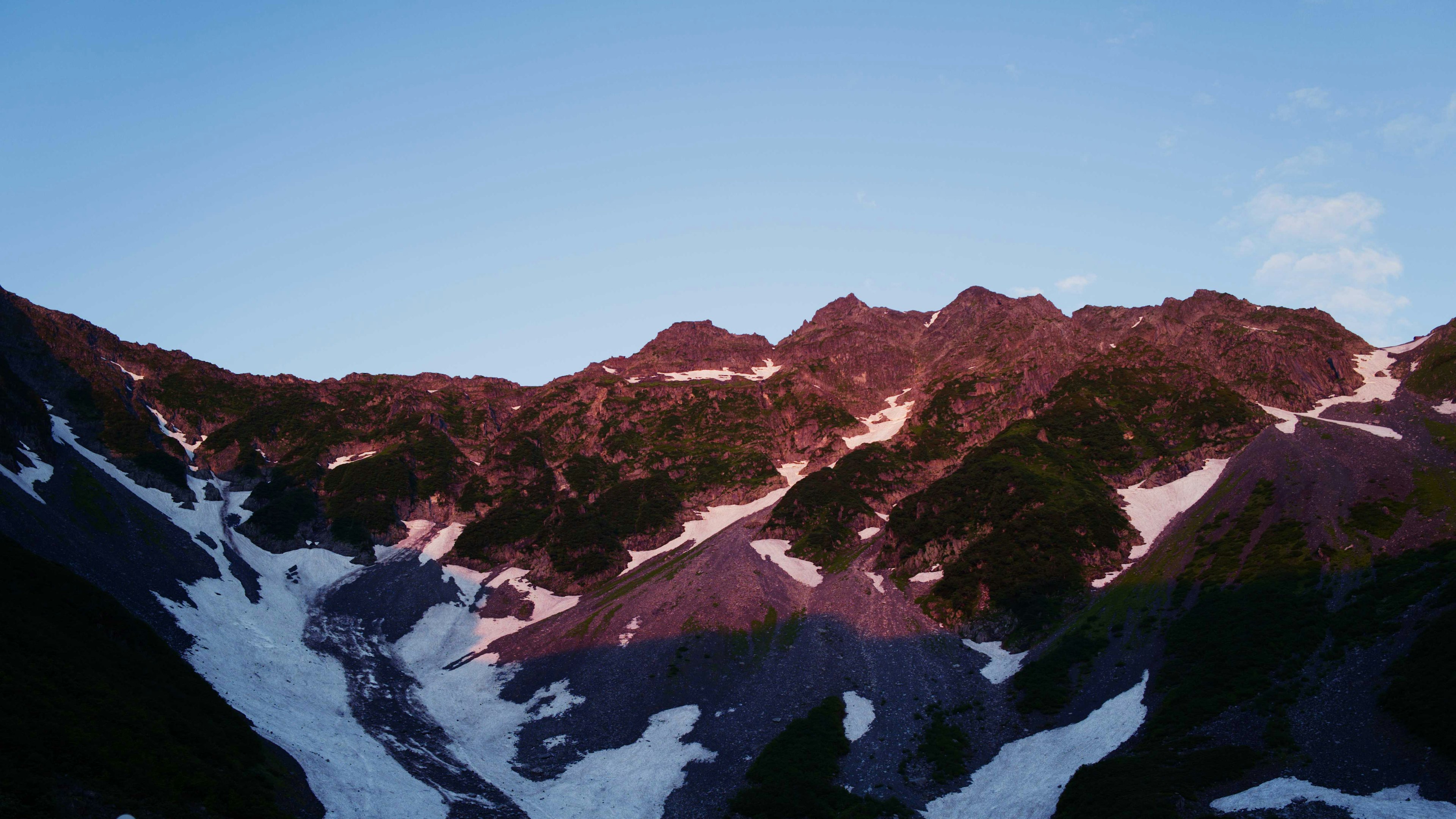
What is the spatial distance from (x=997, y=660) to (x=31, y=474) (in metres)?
133

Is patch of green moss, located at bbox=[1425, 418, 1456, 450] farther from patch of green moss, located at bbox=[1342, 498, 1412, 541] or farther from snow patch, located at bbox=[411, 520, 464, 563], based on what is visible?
snow patch, located at bbox=[411, 520, 464, 563]

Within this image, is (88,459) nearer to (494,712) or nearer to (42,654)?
(494,712)

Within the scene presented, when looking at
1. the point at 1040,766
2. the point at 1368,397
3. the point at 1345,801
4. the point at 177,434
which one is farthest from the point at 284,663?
the point at 1368,397

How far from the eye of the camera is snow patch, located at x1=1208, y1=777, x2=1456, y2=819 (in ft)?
133

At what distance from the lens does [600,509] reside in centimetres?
17538

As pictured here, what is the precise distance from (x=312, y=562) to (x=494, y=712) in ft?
219

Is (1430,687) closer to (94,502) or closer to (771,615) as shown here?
(771,615)

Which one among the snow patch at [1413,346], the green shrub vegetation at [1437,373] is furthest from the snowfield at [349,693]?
the snow patch at [1413,346]

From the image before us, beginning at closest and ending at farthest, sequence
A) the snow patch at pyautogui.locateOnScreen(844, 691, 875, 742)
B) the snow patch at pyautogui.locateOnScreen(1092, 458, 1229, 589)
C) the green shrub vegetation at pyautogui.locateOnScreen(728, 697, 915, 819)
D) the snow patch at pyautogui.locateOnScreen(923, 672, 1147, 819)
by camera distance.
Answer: the snow patch at pyautogui.locateOnScreen(923, 672, 1147, 819) → the green shrub vegetation at pyautogui.locateOnScreen(728, 697, 915, 819) → the snow patch at pyautogui.locateOnScreen(844, 691, 875, 742) → the snow patch at pyautogui.locateOnScreen(1092, 458, 1229, 589)

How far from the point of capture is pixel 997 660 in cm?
9881

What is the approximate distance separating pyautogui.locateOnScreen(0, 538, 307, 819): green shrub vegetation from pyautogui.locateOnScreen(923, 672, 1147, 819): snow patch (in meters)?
54.6

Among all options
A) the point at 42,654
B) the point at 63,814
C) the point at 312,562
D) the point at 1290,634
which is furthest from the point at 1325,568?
the point at 312,562

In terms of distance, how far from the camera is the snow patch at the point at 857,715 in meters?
83.0

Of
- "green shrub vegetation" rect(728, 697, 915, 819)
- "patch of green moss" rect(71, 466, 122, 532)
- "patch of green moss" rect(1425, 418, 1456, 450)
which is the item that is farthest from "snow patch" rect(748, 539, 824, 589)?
"patch of green moss" rect(1425, 418, 1456, 450)
